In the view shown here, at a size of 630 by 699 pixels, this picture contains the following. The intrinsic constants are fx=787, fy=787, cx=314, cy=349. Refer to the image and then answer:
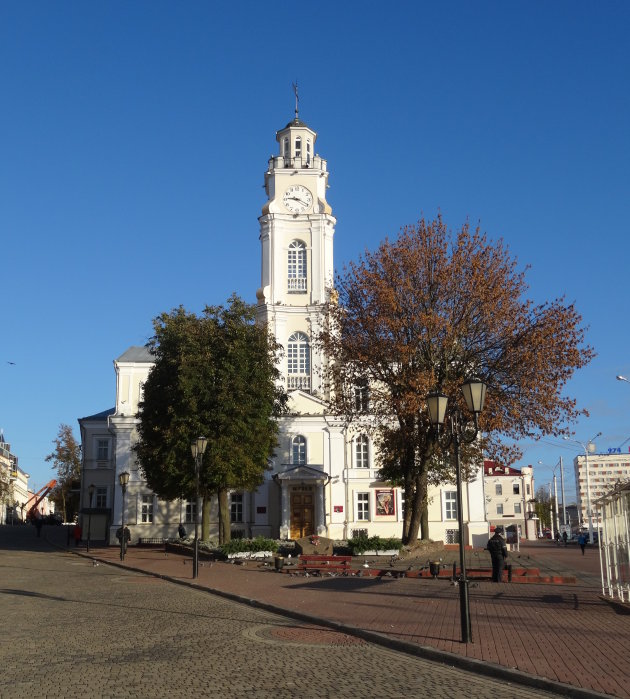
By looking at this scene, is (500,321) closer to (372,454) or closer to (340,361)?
(340,361)

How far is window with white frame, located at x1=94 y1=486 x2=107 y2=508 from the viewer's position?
5694 cm

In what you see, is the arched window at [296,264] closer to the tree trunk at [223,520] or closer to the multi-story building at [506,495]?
the tree trunk at [223,520]

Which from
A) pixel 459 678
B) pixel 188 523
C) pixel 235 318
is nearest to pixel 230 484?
pixel 235 318

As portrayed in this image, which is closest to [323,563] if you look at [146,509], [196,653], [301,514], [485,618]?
[485,618]

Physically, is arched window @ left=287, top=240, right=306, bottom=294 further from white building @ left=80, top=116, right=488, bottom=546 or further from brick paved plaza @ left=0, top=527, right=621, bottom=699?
brick paved plaza @ left=0, top=527, right=621, bottom=699

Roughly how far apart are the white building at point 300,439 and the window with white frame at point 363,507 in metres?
0.08

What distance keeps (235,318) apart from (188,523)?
51.5ft

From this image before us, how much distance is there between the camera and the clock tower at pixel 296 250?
50.5m

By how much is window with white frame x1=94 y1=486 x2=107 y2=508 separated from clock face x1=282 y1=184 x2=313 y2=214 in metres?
24.5

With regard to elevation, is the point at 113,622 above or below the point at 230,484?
below

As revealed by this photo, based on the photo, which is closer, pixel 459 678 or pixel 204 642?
pixel 459 678

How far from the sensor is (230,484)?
37.5m

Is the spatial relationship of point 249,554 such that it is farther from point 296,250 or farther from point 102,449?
point 102,449

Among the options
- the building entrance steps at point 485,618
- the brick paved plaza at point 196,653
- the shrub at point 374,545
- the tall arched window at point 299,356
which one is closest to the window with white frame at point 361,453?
the tall arched window at point 299,356
